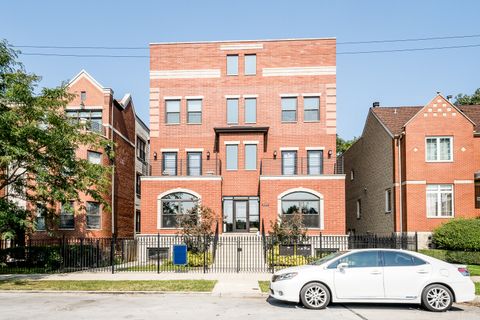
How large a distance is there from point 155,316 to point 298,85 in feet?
73.0

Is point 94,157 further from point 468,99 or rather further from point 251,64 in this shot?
point 468,99

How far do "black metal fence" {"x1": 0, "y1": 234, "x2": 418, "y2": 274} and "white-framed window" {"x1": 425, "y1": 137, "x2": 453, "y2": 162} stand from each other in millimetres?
4531

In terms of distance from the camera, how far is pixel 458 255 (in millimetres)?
23656

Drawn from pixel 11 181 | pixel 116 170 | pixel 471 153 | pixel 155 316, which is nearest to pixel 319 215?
pixel 471 153

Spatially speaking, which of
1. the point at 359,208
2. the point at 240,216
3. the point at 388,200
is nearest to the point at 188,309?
the point at 240,216

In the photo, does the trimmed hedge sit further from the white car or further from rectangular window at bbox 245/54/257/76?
rectangular window at bbox 245/54/257/76

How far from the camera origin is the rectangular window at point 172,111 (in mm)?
31578

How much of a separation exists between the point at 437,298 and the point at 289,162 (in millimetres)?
19075

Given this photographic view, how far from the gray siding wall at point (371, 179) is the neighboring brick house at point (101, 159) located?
15932 millimetres

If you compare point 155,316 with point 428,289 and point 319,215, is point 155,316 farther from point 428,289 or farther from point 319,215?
point 319,215

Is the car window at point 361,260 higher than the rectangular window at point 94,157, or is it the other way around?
the rectangular window at point 94,157

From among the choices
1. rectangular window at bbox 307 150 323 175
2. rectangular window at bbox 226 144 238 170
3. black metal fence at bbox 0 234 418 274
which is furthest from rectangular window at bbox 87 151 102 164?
rectangular window at bbox 307 150 323 175

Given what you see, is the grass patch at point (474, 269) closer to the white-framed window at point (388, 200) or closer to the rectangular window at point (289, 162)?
the white-framed window at point (388, 200)

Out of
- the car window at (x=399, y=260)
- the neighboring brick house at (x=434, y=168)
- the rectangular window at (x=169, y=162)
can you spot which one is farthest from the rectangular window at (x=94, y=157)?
the car window at (x=399, y=260)
